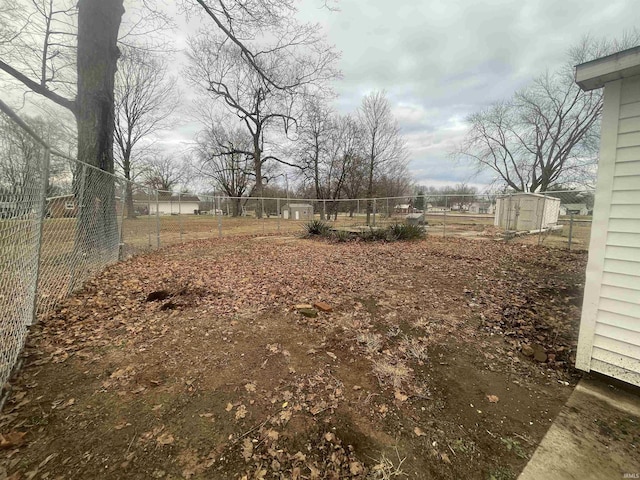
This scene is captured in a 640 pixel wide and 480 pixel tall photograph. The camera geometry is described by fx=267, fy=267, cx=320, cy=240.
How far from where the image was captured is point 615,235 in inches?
87.8

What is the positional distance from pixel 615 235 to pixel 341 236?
8217mm

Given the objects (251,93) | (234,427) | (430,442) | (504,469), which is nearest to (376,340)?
(430,442)

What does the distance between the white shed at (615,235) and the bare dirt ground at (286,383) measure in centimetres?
39

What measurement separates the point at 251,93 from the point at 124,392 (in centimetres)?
2114

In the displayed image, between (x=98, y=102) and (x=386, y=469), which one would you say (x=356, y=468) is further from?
(x=98, y=102)

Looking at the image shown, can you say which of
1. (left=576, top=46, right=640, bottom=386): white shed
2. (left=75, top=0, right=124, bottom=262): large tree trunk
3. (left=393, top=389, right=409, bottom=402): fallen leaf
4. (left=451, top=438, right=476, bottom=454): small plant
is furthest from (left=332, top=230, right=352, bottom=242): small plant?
(left=451, top=438, right=476, bottom=454): small plant

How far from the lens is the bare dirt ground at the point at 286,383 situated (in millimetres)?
1543

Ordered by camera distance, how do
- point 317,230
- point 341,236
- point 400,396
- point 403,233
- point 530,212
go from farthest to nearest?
point 530,212 → point 317,230 → point 341,236 → point 403,233 → point 400,396

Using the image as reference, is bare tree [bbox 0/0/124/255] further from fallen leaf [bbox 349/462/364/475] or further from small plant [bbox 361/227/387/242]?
small plant [bbox 361/227/387/242]

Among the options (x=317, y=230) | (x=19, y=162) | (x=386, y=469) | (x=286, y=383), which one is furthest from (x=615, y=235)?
(x=317, y=230)

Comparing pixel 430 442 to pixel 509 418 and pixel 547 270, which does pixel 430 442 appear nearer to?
pixel 509 418

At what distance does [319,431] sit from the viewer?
173cm

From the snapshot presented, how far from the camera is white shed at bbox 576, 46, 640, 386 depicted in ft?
7.01

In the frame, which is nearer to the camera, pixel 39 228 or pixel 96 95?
pixel 39 228
